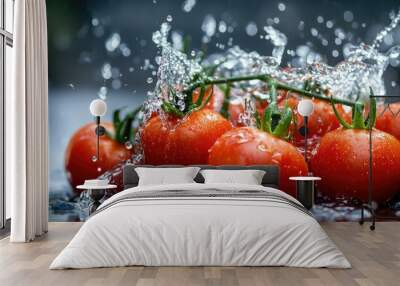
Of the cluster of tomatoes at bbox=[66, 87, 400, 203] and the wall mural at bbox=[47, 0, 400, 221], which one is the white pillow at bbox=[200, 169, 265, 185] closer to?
the cluster of tomatoes at bbox=[66, 87, 400, 203]

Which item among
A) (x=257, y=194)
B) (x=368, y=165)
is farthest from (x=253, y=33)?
(x=257, y=194)

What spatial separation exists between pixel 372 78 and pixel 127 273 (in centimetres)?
435

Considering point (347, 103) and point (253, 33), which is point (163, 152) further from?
point (347, 103)

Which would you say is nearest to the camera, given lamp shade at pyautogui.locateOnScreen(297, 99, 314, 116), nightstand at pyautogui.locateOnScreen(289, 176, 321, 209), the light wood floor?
Result: the light wood floor

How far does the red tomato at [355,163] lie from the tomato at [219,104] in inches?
41.5

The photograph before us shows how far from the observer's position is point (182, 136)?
7.04 metres

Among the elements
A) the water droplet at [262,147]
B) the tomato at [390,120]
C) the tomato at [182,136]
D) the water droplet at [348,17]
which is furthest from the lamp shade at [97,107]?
the tomato at [390,120]

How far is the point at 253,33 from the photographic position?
289 inches

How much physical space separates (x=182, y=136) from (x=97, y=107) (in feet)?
3.47

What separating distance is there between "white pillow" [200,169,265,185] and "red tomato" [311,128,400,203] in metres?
0.96

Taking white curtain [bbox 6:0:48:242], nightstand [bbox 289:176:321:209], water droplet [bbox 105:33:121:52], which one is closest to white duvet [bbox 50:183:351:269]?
white curtain [bbox 6:0:48:242]

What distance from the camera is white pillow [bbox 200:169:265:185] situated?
6.39m

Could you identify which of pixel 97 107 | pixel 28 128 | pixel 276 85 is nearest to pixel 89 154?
pixel 97 107

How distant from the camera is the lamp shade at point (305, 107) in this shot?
6.80 meters
